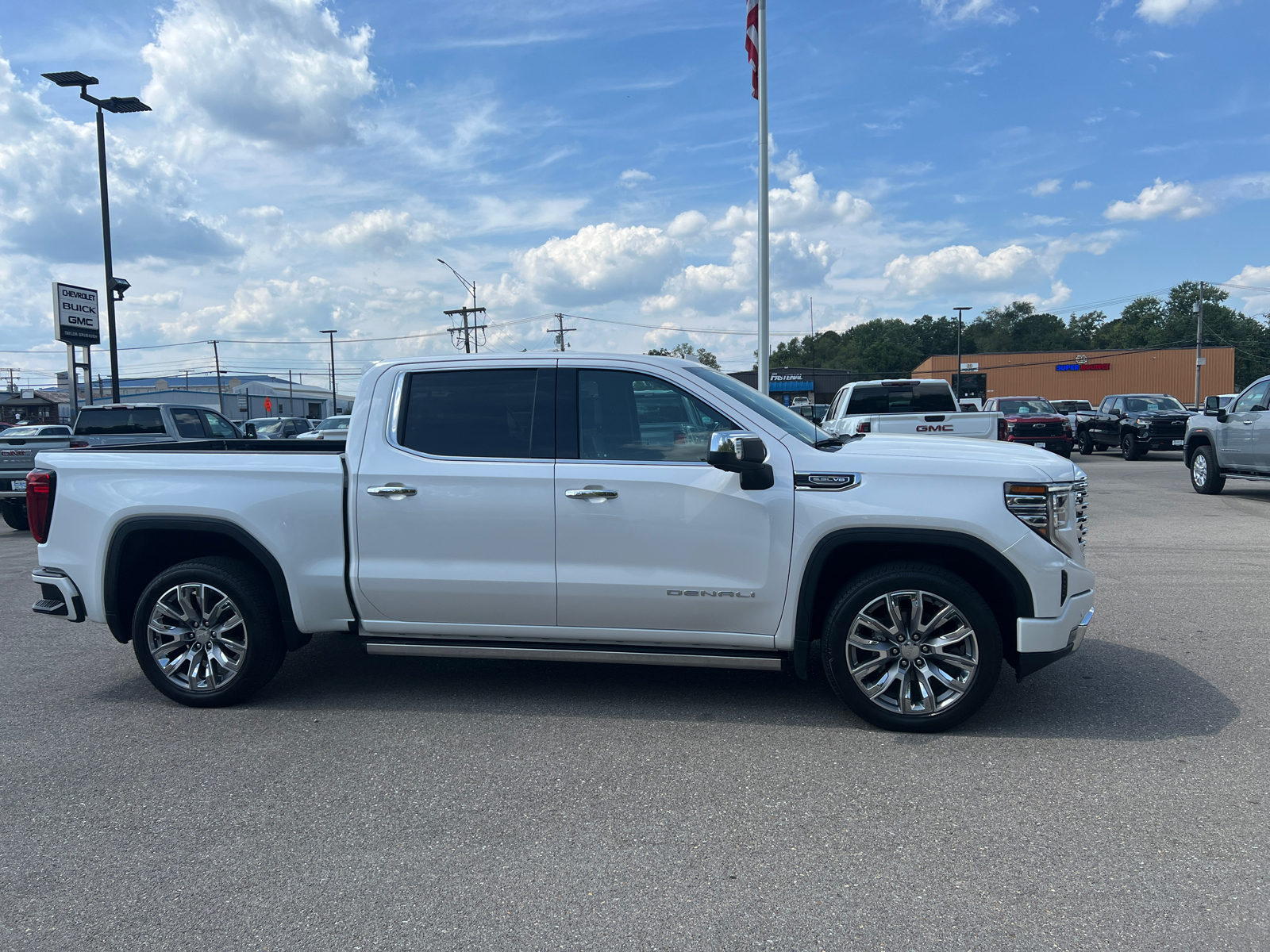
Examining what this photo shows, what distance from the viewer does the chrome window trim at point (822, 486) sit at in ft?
14.4

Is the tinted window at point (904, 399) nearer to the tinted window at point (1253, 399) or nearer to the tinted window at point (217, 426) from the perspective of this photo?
the tinted window at point (1253, 399)

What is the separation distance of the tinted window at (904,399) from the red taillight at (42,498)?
1107 centimetres

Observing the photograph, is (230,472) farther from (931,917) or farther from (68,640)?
(931,917)

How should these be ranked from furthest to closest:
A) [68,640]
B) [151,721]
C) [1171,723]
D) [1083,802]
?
[68,640], [151,721], [1171,723], [1083,802]

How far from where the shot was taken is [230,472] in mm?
4938

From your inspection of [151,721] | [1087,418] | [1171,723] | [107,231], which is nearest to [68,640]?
[151,721]

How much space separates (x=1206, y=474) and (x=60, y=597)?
16164 mm

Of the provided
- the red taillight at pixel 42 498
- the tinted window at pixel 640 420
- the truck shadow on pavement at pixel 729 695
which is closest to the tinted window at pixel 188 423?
the red taillight at pixel 42 498

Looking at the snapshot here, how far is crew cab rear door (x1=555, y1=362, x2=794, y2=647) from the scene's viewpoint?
4.47m

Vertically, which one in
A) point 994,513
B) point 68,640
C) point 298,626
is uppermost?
point 994,513

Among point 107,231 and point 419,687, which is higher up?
point 107,231

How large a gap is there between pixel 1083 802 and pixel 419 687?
3.47 m

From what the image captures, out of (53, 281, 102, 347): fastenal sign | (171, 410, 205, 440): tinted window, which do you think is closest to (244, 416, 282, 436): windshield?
(53, 281, 102, 347): fastenal sign

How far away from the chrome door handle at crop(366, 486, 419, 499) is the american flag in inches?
555
